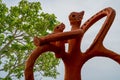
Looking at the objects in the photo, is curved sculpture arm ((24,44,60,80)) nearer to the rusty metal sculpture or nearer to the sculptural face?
the rusty metal sculpture

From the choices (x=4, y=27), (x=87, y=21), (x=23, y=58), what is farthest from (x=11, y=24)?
(x=87, y=21)

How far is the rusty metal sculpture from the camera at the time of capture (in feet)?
23.6

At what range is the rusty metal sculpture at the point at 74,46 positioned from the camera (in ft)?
23.6

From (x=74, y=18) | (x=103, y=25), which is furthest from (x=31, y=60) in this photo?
(x=103, y=25)

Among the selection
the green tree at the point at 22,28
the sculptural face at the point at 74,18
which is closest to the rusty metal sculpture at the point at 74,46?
the sculptural face at the point at 74,18

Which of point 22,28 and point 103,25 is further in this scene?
point 22,28

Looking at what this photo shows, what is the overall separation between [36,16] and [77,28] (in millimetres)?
9225

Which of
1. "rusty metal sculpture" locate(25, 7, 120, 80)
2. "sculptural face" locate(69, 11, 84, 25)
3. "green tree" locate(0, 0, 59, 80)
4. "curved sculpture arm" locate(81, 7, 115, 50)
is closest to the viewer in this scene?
"rusty metal sculpture" locate(25, 7, 120, 80)

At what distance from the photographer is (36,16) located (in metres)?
16.8

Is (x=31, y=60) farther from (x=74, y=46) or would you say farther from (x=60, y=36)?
(x=74, y=46)

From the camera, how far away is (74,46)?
7.79 metres

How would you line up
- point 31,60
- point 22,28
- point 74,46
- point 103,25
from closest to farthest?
point 31,60 → point 74,46 → point 103,25 → point 22,28

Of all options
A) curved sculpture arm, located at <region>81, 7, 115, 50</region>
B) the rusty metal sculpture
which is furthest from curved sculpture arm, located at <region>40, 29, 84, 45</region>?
curved sculpture arm, located at <region>81, 7, 115, 50</region>

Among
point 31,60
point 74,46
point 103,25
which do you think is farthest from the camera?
point 103,25
